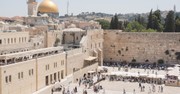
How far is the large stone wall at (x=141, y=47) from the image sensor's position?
42406 millimetres

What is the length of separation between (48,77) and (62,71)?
3040 mm

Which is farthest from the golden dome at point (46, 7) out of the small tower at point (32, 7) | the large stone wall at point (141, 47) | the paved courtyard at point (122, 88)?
the paved courtyard at point (122, 88)

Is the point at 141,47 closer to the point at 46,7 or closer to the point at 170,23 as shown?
the point at 170,23

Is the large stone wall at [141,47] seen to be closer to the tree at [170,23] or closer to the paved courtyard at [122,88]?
the tree at [170,23]

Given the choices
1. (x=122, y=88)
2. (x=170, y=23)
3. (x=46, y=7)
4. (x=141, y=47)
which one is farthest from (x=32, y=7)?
(x=122, y=88)

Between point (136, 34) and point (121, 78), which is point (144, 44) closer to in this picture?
point (136, 34)

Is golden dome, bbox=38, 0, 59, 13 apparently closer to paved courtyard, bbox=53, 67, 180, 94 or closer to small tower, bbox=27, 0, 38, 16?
small tower, bbox=27, 0, 38, 16

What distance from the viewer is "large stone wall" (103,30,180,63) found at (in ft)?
139

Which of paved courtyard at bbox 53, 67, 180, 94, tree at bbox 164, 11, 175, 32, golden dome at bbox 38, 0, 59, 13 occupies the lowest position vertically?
paved courtyard at bbox 53, 67, 180, 94

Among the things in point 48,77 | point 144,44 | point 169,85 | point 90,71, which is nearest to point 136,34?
point 144,44

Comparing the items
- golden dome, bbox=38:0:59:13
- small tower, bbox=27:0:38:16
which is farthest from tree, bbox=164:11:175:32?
small tower, bbox=27:0:38:16

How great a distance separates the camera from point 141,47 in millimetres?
43500

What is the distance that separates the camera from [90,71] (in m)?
35.1

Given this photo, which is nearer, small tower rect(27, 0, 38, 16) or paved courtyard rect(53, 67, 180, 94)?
paved courtyard rect(53, 67, 180, 94)
